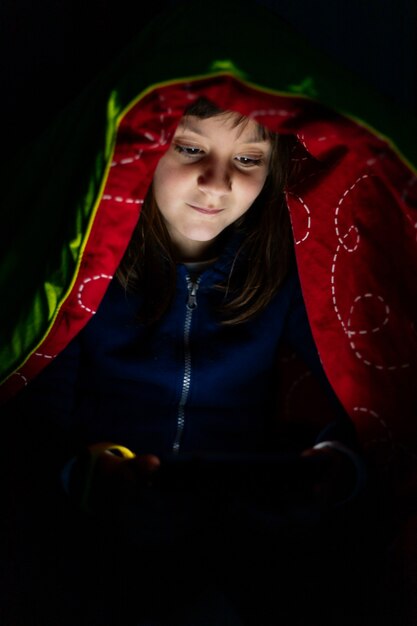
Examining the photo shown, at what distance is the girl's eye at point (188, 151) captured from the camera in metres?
0.95

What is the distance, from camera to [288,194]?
107cm

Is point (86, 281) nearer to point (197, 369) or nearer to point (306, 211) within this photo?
point (197, 369)

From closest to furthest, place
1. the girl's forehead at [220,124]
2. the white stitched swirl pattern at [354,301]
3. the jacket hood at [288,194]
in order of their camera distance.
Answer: the jacket hood at [288,194]
the girl's forehead at [220,124]
the white stitched swirl pattern at [354,301]

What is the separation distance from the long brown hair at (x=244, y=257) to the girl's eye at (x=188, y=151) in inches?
4.2

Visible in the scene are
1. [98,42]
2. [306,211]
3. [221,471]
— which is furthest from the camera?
[98,42]

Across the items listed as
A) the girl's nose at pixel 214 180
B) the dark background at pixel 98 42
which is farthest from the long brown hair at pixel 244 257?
the dark background at pixel 98 42

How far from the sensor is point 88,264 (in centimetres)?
99

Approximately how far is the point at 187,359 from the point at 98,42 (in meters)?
0.56

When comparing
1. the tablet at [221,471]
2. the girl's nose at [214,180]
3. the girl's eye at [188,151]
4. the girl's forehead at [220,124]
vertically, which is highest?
the girl's forehead at [220,124]

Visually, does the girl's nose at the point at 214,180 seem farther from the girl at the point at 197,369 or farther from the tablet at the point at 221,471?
the tablet at the point at 221,471

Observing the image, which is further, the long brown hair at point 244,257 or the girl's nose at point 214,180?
the long brown hair at point 244,257

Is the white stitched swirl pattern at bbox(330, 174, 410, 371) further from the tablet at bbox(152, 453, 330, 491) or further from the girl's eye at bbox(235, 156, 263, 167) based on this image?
the tablet at bbox(152, 453, 330, 491)

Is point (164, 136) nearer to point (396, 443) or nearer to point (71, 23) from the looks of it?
point (71, 23)

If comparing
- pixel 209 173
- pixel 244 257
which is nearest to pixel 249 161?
pixel 209 173
